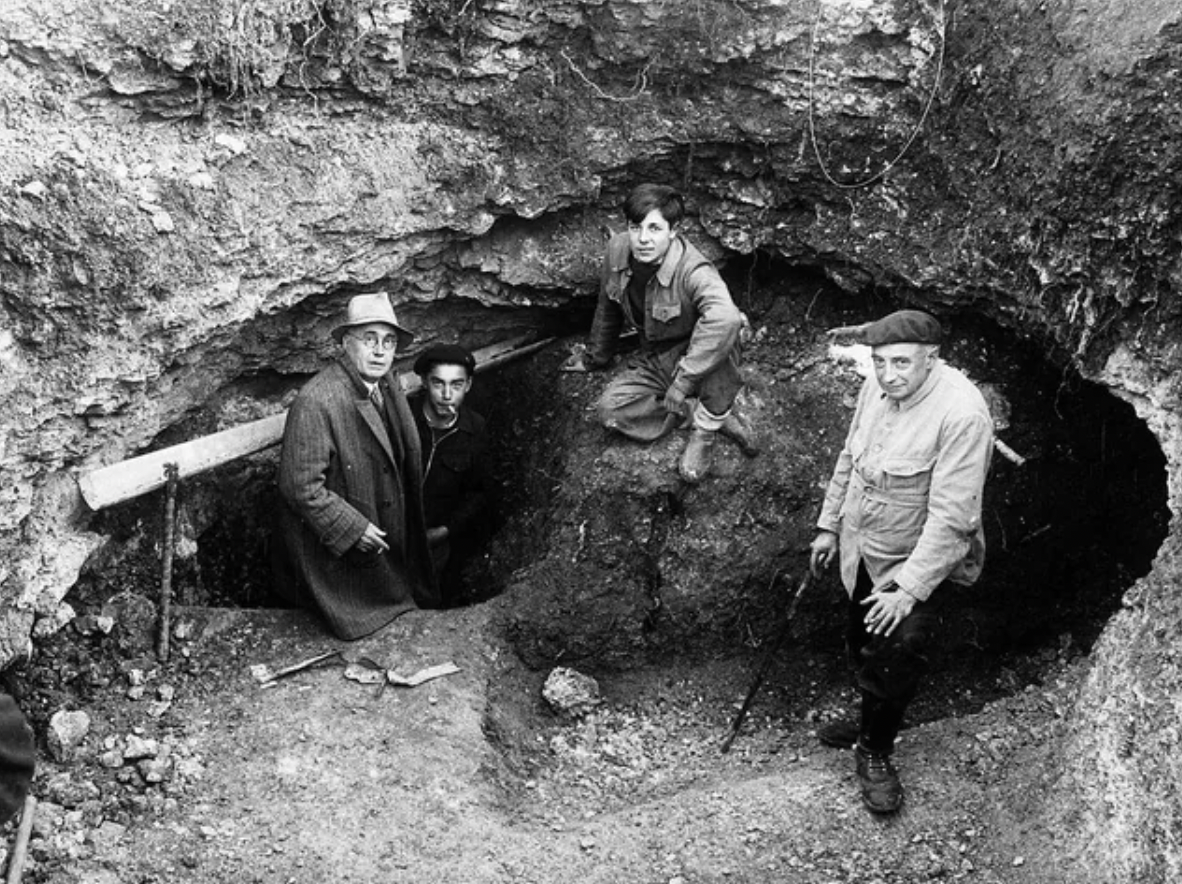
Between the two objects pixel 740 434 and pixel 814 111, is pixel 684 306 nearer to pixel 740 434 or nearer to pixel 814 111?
pixel 740 434

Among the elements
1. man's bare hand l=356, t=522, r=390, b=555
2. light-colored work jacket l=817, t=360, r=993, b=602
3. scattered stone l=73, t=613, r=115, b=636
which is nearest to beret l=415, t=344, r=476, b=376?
man's bare hand l=356, t=522, r=390, b=555

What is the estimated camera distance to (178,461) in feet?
22.3

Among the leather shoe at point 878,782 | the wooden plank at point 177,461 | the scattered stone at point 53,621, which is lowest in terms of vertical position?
the scattered stone at point 53,621

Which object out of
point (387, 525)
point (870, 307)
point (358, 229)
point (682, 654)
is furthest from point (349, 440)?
point (870, 307)

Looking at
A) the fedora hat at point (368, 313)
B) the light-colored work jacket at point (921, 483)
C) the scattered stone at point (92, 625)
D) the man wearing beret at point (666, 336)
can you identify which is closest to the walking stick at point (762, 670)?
the light-colored work jacket at point (921, 483)

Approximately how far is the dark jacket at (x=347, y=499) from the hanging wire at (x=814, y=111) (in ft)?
8.31

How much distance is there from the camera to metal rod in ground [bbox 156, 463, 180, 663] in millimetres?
6684

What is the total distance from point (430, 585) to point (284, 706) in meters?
1.25

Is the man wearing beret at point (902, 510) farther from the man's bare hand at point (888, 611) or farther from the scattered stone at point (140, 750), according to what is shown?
the scattered stone at point (140, 750)

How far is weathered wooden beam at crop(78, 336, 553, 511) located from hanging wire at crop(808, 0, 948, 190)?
253cm

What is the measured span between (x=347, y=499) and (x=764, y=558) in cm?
215

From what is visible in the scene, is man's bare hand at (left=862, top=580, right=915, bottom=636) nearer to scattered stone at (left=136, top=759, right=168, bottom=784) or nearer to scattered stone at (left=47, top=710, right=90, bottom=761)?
scattered stone at (left=136, top=759, right=168, bottom=784)

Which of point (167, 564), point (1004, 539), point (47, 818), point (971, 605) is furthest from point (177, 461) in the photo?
point (1004, 539)

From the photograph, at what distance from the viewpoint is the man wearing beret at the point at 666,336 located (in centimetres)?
672
